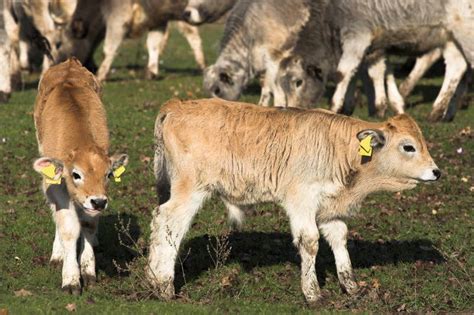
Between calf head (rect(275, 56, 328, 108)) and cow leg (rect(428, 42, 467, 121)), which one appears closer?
cow leg (rect(428, 42, 467, 121))

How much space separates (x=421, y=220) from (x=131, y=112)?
738 centimetres

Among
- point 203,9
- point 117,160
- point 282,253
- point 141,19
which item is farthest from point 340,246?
point 141,19

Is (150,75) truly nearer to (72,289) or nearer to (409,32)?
(409,32)

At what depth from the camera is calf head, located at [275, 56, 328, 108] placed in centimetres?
2136

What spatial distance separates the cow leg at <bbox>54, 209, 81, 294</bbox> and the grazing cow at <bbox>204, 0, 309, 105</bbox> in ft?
35.5

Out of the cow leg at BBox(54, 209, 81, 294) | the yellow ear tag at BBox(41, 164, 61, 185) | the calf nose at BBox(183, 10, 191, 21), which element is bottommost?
the calf nose at BBox(183, 10, 191, 21)

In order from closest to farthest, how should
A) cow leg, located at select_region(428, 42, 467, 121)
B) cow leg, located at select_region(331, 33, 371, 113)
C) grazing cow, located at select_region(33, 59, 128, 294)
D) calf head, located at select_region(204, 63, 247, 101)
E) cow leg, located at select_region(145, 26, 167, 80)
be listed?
1. grazing cow, located at select_region(33, 59, 128, 294)
2. cow leg, located at select_region(428, 42, 467, 121)
3. cow leg, located at select_region(331, 33, 371, 113)
4. calf head, located at select_region(204, 63, 247, 101)
5. cow leg, located at select_region(145, 26, 167, 80)

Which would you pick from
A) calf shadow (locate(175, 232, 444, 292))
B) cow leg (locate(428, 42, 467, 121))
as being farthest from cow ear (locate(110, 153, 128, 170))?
cow leg (locate(428, 42, 467, 121))

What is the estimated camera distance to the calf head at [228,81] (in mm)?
22344

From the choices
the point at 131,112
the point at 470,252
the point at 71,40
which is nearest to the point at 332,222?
the point at 470,252

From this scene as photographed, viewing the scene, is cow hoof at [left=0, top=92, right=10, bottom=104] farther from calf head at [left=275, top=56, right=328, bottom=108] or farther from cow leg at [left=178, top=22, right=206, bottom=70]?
cow leg at [left=178, top=22, right=206, bottom=70]

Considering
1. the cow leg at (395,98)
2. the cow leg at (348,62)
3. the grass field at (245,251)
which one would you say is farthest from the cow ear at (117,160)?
the cow leg at (395,98)

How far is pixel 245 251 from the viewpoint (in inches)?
500

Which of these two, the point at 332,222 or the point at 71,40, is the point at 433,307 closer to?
the point at 332,222
